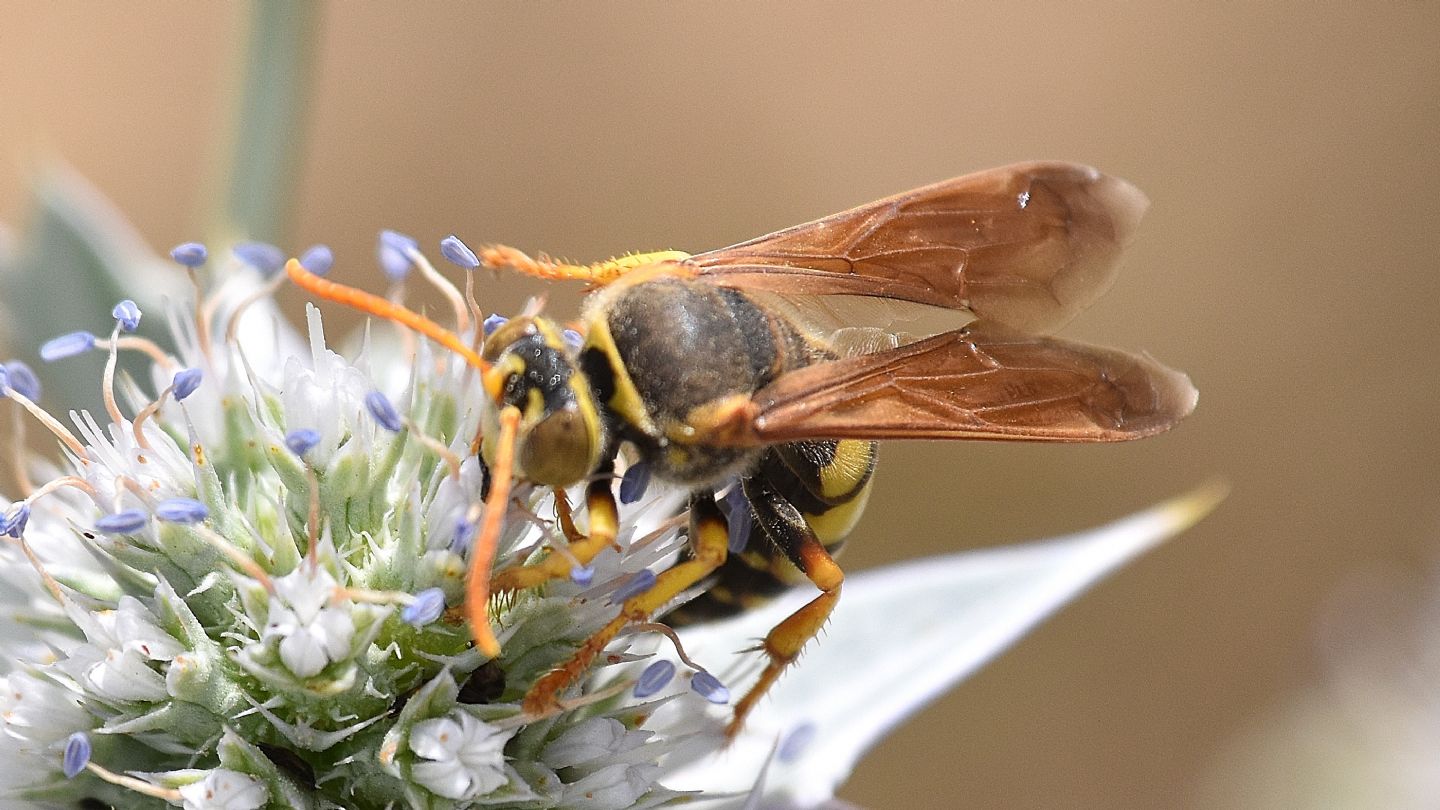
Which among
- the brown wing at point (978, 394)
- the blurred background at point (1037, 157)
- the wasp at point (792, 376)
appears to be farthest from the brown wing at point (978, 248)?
the blurred background at point (1037, 157)

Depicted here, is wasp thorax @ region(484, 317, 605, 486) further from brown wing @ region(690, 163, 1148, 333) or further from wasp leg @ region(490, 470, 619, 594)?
brown wing @ region(690, 163, 1148, 333)

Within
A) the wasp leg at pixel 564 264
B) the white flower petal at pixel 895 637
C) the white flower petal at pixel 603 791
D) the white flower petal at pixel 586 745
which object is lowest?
the white flower petal at pixel 895 637

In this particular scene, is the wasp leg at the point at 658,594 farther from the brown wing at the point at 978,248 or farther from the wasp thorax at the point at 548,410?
the brown wing at the point at 978,248

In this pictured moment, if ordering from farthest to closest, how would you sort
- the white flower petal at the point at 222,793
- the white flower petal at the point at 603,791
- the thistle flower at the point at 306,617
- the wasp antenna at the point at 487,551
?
the white flower petal at the point at 603,791 → the thistle flower at the point at 306,617 → the white flower petal at the point at 222,793 → the wasp antenna at the point at 487,551

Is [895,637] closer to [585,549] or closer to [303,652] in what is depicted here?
[585,549]

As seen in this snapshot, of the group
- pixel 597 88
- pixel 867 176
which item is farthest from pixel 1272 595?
pixel 597 88

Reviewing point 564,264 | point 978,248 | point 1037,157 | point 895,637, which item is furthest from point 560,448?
point 1037,157

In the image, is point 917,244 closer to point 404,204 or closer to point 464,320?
point 464,320
